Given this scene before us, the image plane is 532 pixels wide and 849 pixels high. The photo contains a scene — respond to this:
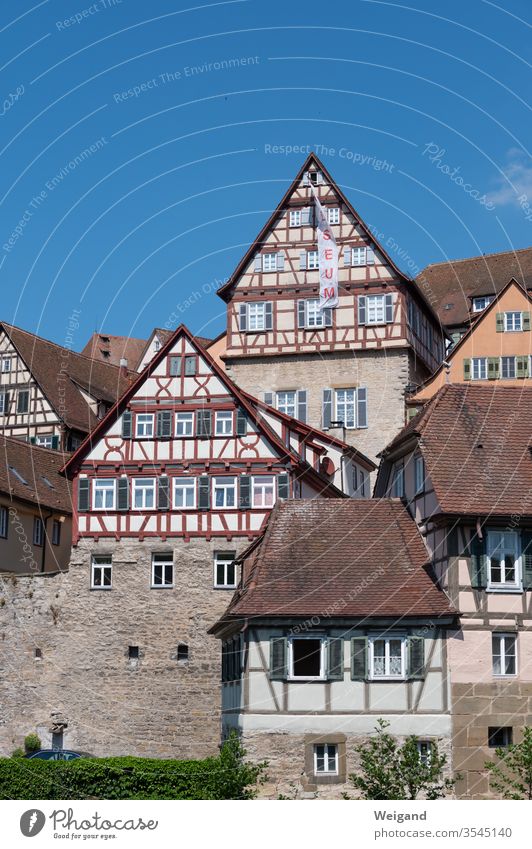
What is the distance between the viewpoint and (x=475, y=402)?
41875mm

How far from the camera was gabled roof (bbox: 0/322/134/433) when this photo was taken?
68062 mm

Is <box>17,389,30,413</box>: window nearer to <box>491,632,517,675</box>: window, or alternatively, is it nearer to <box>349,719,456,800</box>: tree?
<box>491,632,517,675</box>: window

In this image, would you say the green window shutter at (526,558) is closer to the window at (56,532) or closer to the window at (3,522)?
the window at (3,522)

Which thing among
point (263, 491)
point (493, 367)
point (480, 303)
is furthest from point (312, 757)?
Answer: point (480, 303)

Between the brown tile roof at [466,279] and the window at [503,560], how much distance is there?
37.5m

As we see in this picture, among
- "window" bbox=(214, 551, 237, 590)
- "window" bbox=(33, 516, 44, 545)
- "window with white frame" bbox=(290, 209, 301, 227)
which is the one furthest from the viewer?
"window with white frame" bbox=(290, 209, 301, 227)

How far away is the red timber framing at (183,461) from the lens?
4959 cm

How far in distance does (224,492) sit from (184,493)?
4.67ft

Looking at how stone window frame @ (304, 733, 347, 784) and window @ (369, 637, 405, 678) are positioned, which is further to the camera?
window @ (369, 637, 405, 678)

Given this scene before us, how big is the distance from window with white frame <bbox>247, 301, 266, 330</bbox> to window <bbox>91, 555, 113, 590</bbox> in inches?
658

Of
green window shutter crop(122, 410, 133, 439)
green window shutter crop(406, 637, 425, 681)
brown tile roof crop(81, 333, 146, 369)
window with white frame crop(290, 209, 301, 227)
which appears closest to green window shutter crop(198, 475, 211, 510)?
green window shutter crop(122, 410, 133, 439)

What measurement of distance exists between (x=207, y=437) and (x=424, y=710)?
51.3 ft
